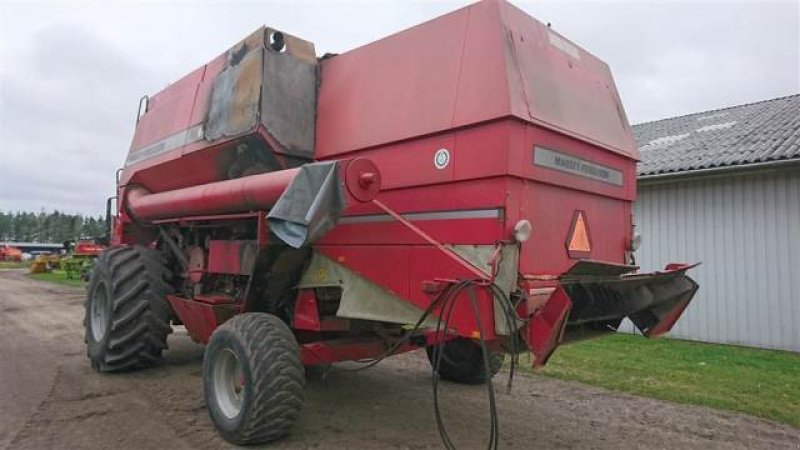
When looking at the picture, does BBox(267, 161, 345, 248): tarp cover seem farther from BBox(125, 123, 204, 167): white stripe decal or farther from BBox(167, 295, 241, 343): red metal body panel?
BBox(125, 123, 204, 167): white stripe decal

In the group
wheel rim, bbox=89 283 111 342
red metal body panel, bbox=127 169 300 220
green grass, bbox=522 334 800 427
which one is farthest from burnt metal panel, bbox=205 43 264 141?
green grass, bbox=522 334 800 427

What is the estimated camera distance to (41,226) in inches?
4801

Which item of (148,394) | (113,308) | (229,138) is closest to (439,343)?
(229,138)

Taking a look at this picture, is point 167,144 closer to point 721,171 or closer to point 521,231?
point 521,231

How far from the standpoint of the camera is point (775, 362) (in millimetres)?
8656

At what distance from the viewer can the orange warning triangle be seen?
461cm

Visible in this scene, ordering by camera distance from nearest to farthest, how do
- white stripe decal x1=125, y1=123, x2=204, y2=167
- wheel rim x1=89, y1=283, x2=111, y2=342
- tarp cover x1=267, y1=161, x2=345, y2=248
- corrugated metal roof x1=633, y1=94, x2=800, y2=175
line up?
tarp cover x1=267, y1=161, x2=345, y2=248
white stripe decal x1=125, y1=123, x2=204, y2=167
wheel rim x1=89, y1=283, x2=111, y2=342
corrugated metal roof x1=633, y1=94, x2=800, y2=175

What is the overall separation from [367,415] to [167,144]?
3.90 m

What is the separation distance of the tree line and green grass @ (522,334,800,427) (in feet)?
386

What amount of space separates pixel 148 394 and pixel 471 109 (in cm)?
441

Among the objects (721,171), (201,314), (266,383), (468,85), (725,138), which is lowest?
(266,383)

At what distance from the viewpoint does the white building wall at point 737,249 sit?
9.95m

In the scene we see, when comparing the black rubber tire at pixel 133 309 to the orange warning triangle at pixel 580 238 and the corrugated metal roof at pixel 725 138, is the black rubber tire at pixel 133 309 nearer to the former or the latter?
the orange warning triangle at pixel 580 238

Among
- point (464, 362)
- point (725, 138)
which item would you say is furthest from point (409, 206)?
point (725, 138)
